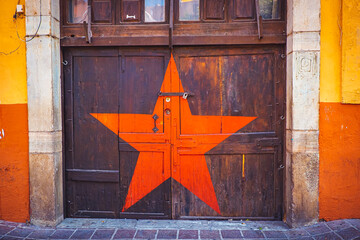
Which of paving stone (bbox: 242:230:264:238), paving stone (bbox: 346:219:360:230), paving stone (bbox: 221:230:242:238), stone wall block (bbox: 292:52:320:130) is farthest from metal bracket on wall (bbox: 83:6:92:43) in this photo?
paving stone (bbox: 346:219:360:230)

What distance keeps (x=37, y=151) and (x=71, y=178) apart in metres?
0.61

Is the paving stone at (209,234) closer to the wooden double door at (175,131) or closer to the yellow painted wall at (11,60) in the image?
the wooden double door at (175,131)

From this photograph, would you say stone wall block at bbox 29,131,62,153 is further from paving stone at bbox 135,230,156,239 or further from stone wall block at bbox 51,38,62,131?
paving stone at bbox 135,230,156,239

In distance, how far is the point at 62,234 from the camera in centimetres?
349

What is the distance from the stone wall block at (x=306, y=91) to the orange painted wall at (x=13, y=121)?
3607 mm

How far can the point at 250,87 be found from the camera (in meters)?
3.78

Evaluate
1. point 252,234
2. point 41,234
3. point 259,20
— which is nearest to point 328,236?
point 252,234

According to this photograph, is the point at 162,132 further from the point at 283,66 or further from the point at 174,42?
the point at 283,66

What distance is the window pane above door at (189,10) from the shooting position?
3.79 m

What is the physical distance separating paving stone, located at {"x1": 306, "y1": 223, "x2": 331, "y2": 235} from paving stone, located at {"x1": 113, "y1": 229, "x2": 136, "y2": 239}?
2.24m

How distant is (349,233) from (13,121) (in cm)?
452

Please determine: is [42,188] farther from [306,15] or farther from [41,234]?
[306,15]

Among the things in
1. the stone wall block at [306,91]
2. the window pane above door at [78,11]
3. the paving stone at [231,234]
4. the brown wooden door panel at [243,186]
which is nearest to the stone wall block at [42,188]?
the brown wooden door panel at [243,186]

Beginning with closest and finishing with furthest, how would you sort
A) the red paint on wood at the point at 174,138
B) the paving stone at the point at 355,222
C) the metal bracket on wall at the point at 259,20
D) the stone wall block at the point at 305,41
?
1. the paving stone at the point at 355,222
2. the stone wall block at the point at 305,41
3. the metal bracket on wall at the point at 259,20
4. the red paint on wood at the point at 174,138
